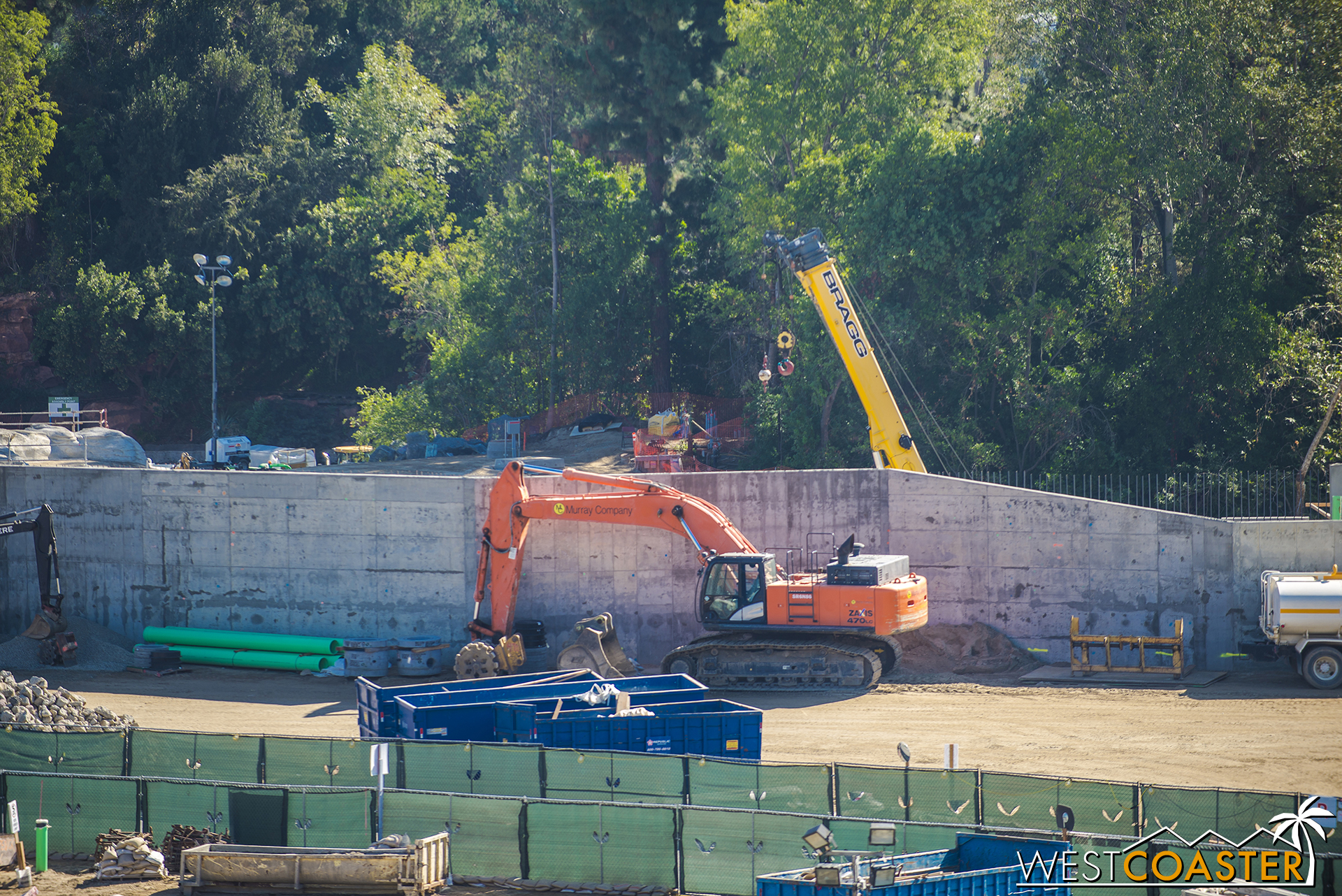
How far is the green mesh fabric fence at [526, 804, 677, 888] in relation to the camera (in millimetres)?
14547

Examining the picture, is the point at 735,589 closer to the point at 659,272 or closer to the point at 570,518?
the point at 570,518

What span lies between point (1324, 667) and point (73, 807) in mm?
21619

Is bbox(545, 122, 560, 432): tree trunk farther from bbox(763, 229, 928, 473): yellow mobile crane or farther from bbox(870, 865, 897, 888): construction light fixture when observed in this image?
bbox(870, 865, 897, 888): construction light fixture

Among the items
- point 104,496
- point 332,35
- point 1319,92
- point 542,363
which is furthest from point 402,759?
point 332,35

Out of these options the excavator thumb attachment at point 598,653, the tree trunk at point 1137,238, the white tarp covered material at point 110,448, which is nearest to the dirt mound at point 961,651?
the excavator thumb attachment at point 598,653

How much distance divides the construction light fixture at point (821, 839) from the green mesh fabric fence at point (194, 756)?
823 cm

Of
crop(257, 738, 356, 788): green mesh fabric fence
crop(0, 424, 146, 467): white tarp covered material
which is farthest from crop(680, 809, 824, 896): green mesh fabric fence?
crop(0, 424, 146, 467): white tarp covered material

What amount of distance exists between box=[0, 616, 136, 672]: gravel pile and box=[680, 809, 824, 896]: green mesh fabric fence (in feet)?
62.6

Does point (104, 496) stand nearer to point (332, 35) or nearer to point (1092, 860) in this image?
point (1092, 860)

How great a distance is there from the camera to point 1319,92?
111ft

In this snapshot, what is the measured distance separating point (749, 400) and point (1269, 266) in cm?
1898

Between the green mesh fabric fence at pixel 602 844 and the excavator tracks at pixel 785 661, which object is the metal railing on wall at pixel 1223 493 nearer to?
the excavator tracks at pixel 785 661

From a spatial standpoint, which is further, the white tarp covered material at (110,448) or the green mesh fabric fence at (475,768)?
the white tarp covered material at (110,448)

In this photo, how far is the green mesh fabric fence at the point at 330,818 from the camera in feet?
50.2
